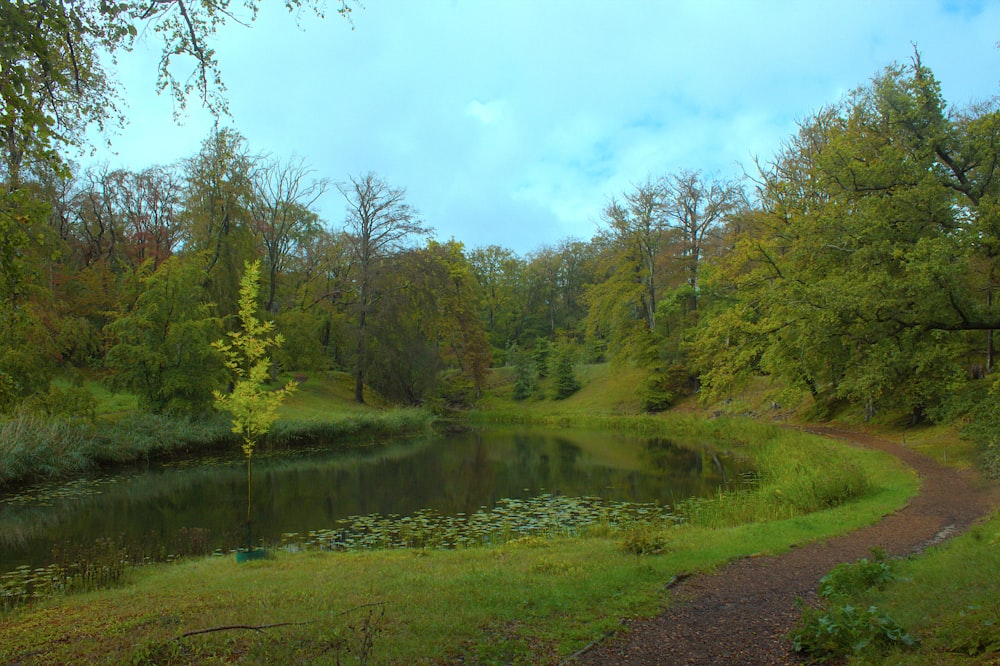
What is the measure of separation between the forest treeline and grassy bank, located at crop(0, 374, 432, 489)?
135cm

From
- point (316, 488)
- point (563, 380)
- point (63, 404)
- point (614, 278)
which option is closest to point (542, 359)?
point (563, 380)

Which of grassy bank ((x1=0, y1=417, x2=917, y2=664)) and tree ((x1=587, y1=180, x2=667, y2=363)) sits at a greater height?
tree ((x1=587, y1=180, x2=667, y2=363))

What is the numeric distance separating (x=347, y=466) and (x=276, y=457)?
3.74 m

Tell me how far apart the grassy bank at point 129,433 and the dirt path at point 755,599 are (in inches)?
746

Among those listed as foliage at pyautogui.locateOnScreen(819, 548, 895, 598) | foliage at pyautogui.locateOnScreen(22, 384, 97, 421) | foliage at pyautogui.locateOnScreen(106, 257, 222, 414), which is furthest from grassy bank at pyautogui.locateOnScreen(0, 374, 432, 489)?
foliage at pyautogui.locateOnScreen(819, 548, 895, 598)

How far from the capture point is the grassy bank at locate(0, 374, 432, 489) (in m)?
18.1

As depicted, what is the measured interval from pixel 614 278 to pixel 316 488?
30.5 metres

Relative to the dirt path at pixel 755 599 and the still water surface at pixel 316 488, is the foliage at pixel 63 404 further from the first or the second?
the dirt path at pixel 755 599

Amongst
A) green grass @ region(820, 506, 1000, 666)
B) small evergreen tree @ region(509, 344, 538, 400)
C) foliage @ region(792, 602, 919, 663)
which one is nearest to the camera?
green grass @ region(820, 506, 1000, 666)

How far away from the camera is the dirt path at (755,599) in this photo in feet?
16.7

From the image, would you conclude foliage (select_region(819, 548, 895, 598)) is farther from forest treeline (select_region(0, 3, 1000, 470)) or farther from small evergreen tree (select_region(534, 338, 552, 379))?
small evergreen tree (select_region(534, 338, 552, 379))

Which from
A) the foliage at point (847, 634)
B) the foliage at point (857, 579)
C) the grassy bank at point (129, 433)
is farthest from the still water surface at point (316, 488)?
the foliage at point (847, 634)

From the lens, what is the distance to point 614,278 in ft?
146

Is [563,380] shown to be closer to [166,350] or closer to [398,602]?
[166,350]
